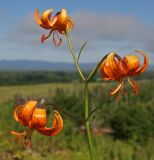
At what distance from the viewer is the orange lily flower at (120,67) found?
6.83ft

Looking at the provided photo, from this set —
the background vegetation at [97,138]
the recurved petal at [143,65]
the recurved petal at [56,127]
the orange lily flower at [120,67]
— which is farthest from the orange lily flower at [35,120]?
the background vegetation at [97,138]

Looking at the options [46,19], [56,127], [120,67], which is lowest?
[56,127]

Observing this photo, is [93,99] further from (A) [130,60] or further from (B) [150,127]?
(A) [130,60]

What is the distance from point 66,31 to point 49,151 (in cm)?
638

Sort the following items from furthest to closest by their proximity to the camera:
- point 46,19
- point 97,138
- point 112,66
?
point 97,138 < point 46,19 < point 112,66

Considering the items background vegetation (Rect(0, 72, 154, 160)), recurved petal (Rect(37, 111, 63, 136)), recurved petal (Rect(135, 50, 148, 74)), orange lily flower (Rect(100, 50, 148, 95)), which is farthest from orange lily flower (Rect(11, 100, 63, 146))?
background vegetation (Rect(0, 72, 154, 160))

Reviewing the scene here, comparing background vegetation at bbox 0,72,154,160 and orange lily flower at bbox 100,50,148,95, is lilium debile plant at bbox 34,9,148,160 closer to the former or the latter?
orange lily flower at bbox 100,50,148,95

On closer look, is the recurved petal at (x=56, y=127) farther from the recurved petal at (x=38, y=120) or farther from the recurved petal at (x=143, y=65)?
the recurved petal at (x=143, y=65)

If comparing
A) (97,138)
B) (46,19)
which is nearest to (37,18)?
(46,19)

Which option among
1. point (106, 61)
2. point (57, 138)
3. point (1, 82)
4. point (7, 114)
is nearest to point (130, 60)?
point (106, 61)

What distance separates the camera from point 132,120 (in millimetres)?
11469

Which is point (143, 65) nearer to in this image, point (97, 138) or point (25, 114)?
point (25, 114)

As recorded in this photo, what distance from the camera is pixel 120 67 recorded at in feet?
7.05

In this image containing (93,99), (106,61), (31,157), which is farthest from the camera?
(93,99)
